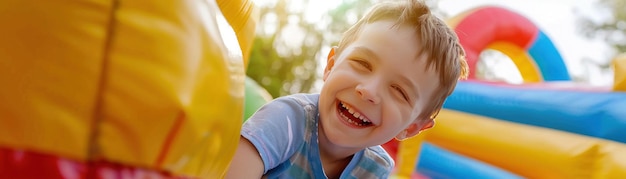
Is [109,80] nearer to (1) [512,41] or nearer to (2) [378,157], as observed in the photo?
(2) [378,157]

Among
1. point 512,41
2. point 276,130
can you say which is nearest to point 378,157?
point 276,130

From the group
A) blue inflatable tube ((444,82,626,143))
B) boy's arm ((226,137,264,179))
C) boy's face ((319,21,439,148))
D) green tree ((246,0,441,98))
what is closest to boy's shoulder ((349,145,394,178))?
boy's face ((319,21,439,148))

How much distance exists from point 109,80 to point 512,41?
2.31 meters

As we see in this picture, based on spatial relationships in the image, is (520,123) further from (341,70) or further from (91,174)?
(91,174)

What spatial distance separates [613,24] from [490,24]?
302 cm

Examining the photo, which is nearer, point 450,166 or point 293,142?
point 293,142

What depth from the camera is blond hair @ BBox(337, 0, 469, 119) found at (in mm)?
988

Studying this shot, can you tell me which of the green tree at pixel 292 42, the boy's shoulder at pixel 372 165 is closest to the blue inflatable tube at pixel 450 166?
the boy's shoulder at pixel 372 165

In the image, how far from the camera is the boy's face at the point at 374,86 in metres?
0.94

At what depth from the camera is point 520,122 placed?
6.07 feet

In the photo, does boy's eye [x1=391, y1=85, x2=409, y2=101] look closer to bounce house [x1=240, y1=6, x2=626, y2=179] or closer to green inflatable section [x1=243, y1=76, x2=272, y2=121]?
bounce house [x1=240, y1=6, x2=626, y2=179]

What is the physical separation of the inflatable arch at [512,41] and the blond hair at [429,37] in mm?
1281

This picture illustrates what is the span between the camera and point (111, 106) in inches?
19.1

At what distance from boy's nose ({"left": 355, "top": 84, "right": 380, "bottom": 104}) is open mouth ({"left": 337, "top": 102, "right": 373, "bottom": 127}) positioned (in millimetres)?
32
